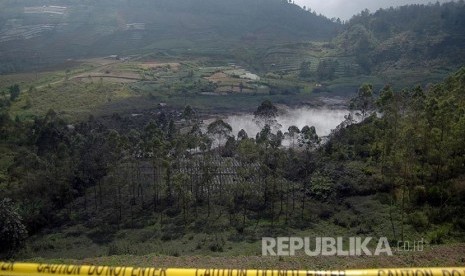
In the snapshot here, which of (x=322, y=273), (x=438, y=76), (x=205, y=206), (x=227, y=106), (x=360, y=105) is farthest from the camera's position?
(x=438, y=76)

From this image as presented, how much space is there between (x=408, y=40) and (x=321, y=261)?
12275cm

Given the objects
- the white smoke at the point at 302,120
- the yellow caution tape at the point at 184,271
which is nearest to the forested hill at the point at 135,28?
the white smoke at the point at 302,120

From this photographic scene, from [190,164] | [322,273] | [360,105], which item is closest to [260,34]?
[360,105]

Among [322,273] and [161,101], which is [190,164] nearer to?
[322,273]

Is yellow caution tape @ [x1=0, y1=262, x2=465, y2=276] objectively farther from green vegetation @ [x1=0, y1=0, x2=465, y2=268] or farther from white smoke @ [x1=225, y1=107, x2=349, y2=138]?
white smoke @ [x1=225, y1=107, x2=349, y2=138]

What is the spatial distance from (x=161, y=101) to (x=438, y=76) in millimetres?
62088

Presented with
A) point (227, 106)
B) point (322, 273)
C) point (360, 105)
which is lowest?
point (227, 106)

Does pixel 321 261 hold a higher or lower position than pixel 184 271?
lower

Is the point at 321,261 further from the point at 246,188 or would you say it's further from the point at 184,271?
the point at 246,188

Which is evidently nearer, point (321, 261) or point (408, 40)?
point (321, 261)

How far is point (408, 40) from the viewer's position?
126562 millimetres

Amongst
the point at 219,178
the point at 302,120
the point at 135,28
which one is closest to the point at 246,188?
the point at 219,178

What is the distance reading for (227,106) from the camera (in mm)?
82250

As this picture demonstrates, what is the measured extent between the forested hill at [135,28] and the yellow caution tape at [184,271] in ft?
386
